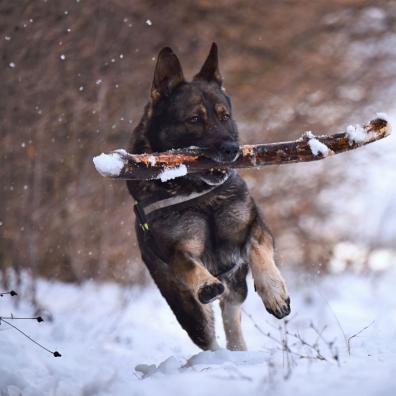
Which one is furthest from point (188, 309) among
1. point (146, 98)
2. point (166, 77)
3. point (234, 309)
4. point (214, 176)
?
point (146, 98)

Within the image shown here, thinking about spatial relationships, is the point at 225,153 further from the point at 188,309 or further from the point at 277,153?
the point at 188,309

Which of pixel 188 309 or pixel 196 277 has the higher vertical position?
pixel 196 277

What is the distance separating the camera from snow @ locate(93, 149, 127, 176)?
10.0 feet

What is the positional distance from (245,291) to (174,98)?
162 cm

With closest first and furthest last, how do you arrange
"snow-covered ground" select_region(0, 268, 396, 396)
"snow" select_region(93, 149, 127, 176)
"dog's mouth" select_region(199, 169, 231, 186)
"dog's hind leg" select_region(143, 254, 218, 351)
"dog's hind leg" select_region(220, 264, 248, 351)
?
"snow-covered ground" select_region(0, 268, 396, 396)
"snow" select_region(93, 149, 127, 176)
"dog's mouth" select_region(199, 169, 231, 186)
"dog's hind leg" select_region(143, 254, 218, 351)
"dog's hind leg" select_region(220, 264, 248, 351)

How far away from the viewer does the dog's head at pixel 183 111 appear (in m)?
3.92

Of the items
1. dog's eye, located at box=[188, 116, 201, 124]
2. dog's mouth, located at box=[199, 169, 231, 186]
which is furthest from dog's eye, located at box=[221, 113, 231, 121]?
dog's mouth, located at box=[199, 169, 231, 186]

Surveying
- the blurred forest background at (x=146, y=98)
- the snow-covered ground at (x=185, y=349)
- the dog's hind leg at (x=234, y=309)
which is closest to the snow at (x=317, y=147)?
the snow-covered ground at (x=185, y=349)

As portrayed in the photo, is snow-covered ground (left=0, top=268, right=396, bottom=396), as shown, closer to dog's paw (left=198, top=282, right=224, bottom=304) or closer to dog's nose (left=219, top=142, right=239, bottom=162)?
dog's paw (left=198, top=282, right=224, bottom=304)

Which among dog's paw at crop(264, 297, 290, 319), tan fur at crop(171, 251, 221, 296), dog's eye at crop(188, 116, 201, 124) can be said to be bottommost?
dog's paw at crop(264, 297, 290, 319)

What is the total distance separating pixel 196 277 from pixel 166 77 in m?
1.49

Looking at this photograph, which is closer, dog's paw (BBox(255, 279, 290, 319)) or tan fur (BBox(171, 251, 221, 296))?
tan fur (BBox(171, 251, 221, 296))

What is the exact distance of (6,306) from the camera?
19.2 ft

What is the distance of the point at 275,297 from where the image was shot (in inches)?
145
